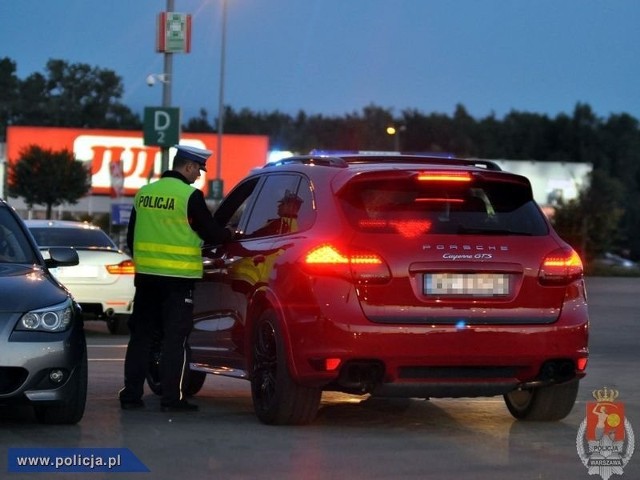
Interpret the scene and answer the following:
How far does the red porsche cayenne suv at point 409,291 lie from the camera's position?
796cm

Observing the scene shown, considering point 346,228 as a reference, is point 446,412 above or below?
below

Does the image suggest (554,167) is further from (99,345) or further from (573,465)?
(573,465)

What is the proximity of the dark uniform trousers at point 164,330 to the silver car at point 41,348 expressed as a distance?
681 millimetres

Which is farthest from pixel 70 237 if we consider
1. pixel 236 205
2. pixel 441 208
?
pixel 441 208

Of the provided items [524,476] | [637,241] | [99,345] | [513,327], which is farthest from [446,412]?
[637,241]

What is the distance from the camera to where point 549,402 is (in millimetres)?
8969

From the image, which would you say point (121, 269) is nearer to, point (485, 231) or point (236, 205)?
point (236, 205)

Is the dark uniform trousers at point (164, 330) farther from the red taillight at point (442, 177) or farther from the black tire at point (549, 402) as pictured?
the black tire at point (549, 402)

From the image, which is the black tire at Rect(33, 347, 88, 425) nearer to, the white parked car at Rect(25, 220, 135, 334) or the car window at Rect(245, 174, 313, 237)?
the car window at Rect(245, 174, 313, 237)

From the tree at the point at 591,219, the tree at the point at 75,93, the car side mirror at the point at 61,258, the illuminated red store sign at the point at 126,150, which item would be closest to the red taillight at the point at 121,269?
the car side mirror at the point at 61,258

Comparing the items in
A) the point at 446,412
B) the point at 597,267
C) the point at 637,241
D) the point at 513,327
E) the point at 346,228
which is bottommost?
the point at 637,241

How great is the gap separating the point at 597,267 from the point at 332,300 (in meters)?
42.2

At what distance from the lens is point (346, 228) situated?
316 inches

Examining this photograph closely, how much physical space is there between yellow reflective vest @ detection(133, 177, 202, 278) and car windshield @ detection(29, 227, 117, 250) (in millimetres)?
8346
